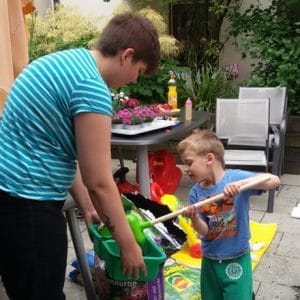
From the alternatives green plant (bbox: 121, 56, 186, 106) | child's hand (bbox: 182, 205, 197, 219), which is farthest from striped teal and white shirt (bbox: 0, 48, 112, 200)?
green plant (bbox: 121, 56, 186, 106)

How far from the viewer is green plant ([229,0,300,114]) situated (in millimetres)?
5719

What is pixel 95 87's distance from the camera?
1.47m

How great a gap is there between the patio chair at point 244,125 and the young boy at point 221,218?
258 centimetres

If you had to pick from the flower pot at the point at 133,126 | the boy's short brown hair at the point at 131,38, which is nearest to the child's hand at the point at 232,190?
the boy's short brown hair at the point at 131,38

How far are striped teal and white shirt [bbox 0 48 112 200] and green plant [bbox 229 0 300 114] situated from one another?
4.48m

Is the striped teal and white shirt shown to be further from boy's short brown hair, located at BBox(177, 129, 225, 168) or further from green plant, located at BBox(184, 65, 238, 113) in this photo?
green plant, located at BBox(184, 65, 238, 113)

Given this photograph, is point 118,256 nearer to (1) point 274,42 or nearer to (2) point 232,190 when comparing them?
(2) point 232,190

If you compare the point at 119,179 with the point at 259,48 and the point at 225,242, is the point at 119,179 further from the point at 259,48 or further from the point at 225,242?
the point at 259,48

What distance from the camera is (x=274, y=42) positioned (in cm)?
610

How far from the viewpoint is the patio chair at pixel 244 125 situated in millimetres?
4992

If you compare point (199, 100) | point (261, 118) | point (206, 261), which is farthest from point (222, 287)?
point (199, 100)

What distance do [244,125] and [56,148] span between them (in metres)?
3.79

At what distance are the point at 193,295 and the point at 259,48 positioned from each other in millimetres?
4165

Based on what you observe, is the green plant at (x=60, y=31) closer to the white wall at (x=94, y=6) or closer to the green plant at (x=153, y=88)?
the white wall at (x=94, y=6)
